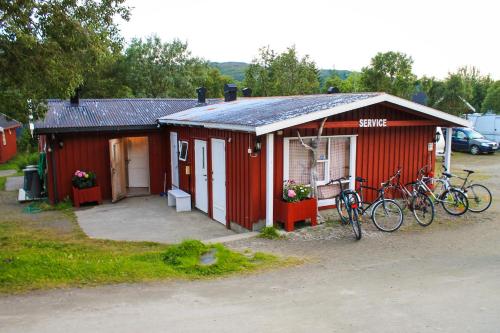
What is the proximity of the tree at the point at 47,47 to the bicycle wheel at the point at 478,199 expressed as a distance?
8.73m

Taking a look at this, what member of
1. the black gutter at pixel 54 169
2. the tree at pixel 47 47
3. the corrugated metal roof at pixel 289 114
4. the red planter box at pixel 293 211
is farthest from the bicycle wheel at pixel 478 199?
the black gutter at pixel 54 169

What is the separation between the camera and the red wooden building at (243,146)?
9.17 metres

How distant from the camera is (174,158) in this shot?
550 inches

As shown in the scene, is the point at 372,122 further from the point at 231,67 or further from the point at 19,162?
the point at 231,67

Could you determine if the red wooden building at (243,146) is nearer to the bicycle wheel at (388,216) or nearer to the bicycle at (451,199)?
the bicycle at (451,199)

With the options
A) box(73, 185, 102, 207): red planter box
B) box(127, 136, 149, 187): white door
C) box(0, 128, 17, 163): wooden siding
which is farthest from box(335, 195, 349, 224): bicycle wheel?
box(0, 128, 17, 163): wooden siding

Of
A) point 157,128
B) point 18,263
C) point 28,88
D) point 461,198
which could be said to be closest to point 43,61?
point 28,88

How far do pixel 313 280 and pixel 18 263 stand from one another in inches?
175

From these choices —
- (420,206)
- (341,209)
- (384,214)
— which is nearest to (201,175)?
(341,209)

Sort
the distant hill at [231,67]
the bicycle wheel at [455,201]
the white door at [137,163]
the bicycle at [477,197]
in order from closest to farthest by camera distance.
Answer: the bicycle wheel at [455,201] → the bicycle at [477,197] → the white door at [137,163] → the distant hill at [231,67]

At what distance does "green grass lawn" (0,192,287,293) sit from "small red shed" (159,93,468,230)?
1.96 meters

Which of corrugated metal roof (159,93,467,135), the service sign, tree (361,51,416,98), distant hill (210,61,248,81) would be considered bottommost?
the service sign

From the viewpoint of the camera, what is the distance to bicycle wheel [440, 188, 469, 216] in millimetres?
10258

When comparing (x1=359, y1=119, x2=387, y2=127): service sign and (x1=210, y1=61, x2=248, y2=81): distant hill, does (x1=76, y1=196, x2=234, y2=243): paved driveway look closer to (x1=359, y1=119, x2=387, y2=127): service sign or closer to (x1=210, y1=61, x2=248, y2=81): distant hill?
(x1=359, y1=119, x2=387, y2=127): service sign
